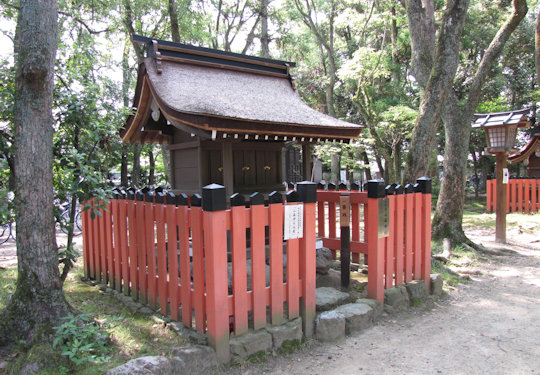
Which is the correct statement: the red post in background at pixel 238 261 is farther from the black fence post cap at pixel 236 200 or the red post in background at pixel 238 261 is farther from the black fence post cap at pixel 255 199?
the black fence post cap at pixel 255 199

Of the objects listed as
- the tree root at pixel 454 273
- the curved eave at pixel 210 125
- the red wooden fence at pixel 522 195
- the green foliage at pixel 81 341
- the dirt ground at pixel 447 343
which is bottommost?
the dirt ground at pixel 447 343

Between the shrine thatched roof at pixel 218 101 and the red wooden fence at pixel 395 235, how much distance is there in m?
1.48

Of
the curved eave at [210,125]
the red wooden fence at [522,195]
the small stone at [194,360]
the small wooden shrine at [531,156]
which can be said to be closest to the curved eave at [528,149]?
the small wooden shrine at [531,156]

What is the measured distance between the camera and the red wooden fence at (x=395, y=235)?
470 centimetres

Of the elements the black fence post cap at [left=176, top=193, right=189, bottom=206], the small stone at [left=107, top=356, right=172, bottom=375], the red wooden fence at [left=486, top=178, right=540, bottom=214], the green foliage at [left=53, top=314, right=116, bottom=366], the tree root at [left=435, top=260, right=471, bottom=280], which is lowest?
the tree root at [left=435, top=260, right=471, bottom=280]

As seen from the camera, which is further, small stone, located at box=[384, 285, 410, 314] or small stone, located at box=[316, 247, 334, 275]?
small stone, located at box=[316, 247, 334, 275]

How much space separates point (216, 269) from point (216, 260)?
3.3 inches

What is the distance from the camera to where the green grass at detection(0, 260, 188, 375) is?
3346 millimetres

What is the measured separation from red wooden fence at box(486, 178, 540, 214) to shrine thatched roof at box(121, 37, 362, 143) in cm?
1133

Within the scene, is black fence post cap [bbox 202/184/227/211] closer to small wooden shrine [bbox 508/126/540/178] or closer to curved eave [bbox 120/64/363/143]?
curved eave [bbox 120/64/363/143]

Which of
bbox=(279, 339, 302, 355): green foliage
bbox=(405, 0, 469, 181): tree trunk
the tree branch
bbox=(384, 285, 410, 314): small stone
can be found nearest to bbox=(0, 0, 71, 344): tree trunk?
bbox=(279, 339, 302, 355): green foliage

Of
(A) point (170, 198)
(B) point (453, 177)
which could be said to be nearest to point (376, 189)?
(A) point (170, 198)

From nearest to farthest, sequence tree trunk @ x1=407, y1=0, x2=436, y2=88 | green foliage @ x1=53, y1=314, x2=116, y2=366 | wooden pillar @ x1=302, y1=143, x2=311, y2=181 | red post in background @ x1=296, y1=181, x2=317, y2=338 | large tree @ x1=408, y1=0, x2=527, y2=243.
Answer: green foliage @ x1=53, y1=314, x2=116, y2=366, red post in background @ x1=296, y1=181, x2=317, y2=338, wooden pillar @ x1=302, y1=143, x2=311, y2=181, large tree @ x1=408, y1=0, x2=527, y2=243, tree trunk @ x1=407, y1=0, x2=436, y2=88

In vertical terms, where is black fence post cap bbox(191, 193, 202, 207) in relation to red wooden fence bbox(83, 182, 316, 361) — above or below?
above
